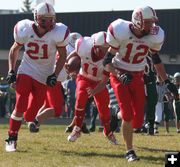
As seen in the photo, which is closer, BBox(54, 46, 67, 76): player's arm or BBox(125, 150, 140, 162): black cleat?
BBox(125, 150, 140, 162): black cleat

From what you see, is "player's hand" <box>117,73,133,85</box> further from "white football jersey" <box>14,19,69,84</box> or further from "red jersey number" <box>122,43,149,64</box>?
"white football jersey" <box>14,19,69,84</box>

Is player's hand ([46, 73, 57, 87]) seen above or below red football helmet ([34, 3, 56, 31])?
below

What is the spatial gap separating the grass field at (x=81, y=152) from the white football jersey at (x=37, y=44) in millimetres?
960

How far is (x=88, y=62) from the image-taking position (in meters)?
9.33

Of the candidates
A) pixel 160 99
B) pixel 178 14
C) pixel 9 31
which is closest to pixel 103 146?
pixel 160 99

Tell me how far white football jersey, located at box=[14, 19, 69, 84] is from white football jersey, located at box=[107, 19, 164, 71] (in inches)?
32.0

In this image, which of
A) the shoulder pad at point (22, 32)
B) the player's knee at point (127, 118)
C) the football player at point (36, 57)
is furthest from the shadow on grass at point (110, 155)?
the shoulder pad at point (22, 32)

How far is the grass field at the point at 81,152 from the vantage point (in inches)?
280

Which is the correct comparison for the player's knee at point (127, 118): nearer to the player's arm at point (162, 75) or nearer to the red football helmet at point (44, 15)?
the player's arm at point (162, 75)

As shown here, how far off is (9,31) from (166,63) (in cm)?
733

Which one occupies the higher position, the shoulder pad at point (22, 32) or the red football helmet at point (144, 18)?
the red football helmet at point (144, 18)

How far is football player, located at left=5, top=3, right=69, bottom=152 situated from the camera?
807 cm

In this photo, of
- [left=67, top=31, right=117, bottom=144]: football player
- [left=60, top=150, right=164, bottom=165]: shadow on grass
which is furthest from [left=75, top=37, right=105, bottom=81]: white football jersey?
[left=60, top=150, right=164, bottom=165]: shadow on grass

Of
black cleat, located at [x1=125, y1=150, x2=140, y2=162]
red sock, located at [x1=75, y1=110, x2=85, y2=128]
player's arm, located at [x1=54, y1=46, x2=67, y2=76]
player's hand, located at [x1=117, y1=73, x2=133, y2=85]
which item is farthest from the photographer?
red sock, located at [x1=75, y1=110, x2=85, y2=128]
